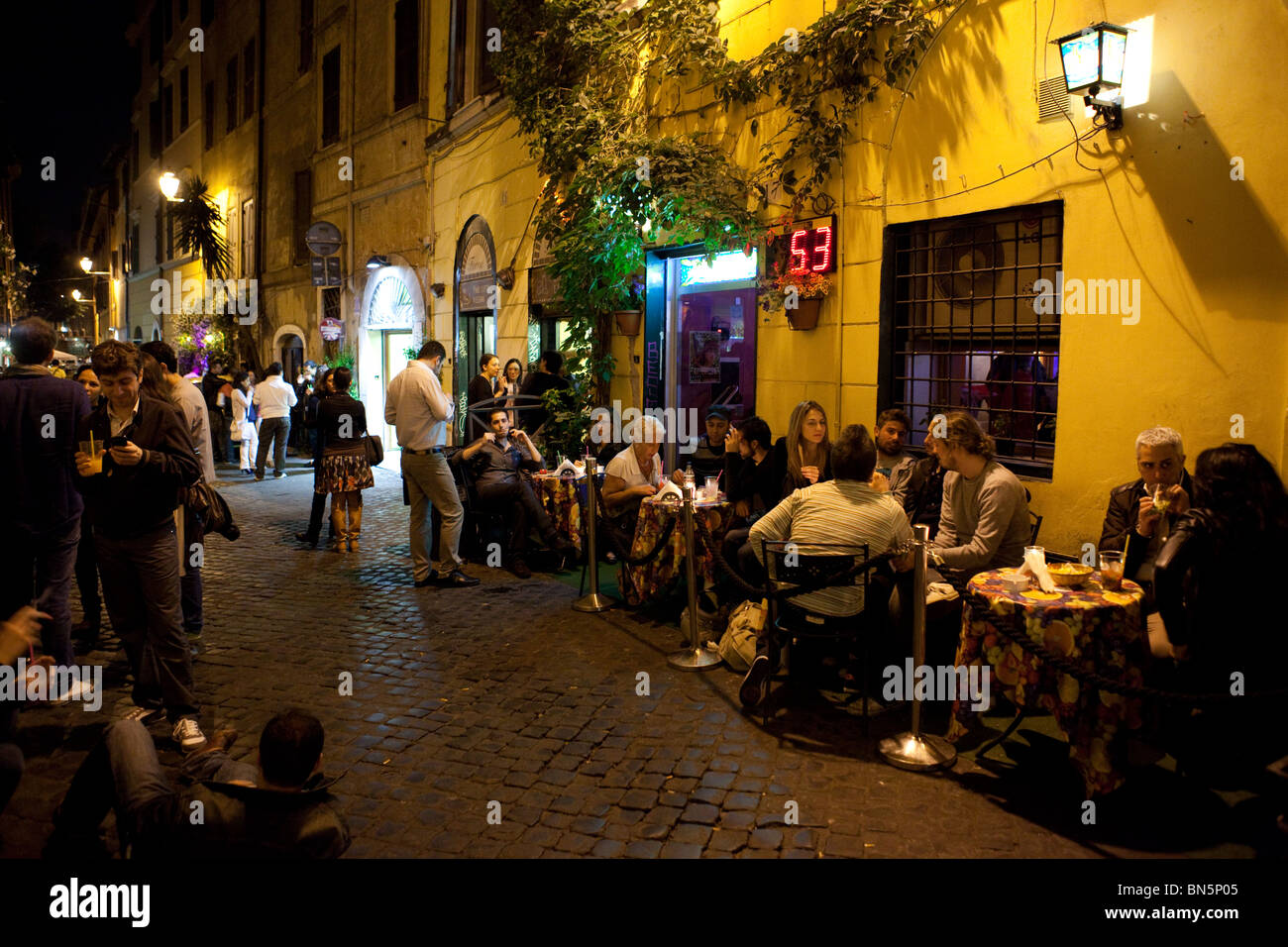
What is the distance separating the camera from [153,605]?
460 cm

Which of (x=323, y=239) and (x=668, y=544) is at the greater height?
(x=323, y=239)

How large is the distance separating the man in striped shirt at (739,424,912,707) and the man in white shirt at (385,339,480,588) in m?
3.77

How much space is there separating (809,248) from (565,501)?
320 centimetres

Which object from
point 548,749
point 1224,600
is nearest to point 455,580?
point 548,749

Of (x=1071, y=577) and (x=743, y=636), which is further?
(x=743, y=636)

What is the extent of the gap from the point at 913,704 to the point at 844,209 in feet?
15.5

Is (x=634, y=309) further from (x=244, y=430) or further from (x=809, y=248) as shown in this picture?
(x=244, y=430)

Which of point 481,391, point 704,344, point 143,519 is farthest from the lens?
point 704,344

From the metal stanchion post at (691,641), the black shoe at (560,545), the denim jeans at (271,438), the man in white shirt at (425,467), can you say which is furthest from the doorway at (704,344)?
the denim jeans at (271,438)

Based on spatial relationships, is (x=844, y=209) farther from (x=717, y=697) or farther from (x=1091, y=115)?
(x=717, y=697)

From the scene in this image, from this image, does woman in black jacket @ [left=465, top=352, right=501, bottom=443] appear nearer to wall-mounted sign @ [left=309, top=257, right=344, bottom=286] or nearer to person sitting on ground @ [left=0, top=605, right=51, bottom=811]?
person sitting on ground @ [left=0, top=605, right=51, bottom=811]

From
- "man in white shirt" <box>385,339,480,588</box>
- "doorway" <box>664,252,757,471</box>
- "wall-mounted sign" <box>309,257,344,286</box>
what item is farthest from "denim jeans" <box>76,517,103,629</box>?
"wall-mounted sign" <box>309,257,344,286</box>

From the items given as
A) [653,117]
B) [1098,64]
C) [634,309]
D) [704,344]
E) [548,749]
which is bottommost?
[548,749]

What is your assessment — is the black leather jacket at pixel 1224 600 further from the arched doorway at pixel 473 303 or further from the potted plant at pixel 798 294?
the arched doorway at pixel 473 303
